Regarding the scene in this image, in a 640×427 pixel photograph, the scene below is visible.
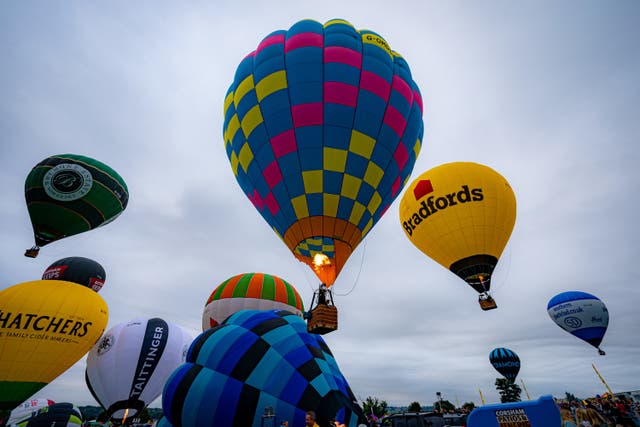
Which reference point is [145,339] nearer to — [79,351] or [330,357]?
[79,351]

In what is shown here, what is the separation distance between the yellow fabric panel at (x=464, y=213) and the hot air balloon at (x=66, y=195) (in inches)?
593

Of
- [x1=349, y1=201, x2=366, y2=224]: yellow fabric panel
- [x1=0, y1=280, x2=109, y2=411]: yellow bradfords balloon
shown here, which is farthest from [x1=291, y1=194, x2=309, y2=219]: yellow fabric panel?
[x1=0, y1=280, x2=109, y2=411]: yellow bradfords balloon

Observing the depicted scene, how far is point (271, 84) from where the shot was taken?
28.7 feet

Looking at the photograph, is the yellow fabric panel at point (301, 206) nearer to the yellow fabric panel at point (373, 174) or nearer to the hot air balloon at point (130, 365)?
the yellow fabric panel at point (373, 174)

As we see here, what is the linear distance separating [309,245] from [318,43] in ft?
18.5

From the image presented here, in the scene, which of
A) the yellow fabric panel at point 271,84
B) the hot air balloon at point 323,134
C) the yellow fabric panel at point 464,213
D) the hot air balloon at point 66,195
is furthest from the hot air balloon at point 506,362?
the hot air balloon at point 66,195

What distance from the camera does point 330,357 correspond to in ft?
21.1

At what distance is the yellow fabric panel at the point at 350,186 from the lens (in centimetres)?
816

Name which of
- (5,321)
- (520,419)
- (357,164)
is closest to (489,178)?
(357,164)

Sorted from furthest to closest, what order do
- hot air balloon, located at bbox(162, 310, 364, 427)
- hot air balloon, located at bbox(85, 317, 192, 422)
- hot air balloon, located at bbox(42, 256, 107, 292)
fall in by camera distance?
hot air balloon, located at bbox(42, 256, 107, 292), hot air balloon, located at bbox(85, 317, 192, 422), hot air balloon, located at bbox(162, 310, 364, 427)

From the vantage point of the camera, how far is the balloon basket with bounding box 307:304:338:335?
6121 mm

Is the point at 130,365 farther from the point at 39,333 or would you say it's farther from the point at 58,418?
the point at 58,418

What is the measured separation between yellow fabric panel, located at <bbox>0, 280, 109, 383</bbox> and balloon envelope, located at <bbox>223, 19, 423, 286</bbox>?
825 centimetres

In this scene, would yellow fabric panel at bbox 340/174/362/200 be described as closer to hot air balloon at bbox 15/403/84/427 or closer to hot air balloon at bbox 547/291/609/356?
hot air balloon at bbox 15/403/84/427
